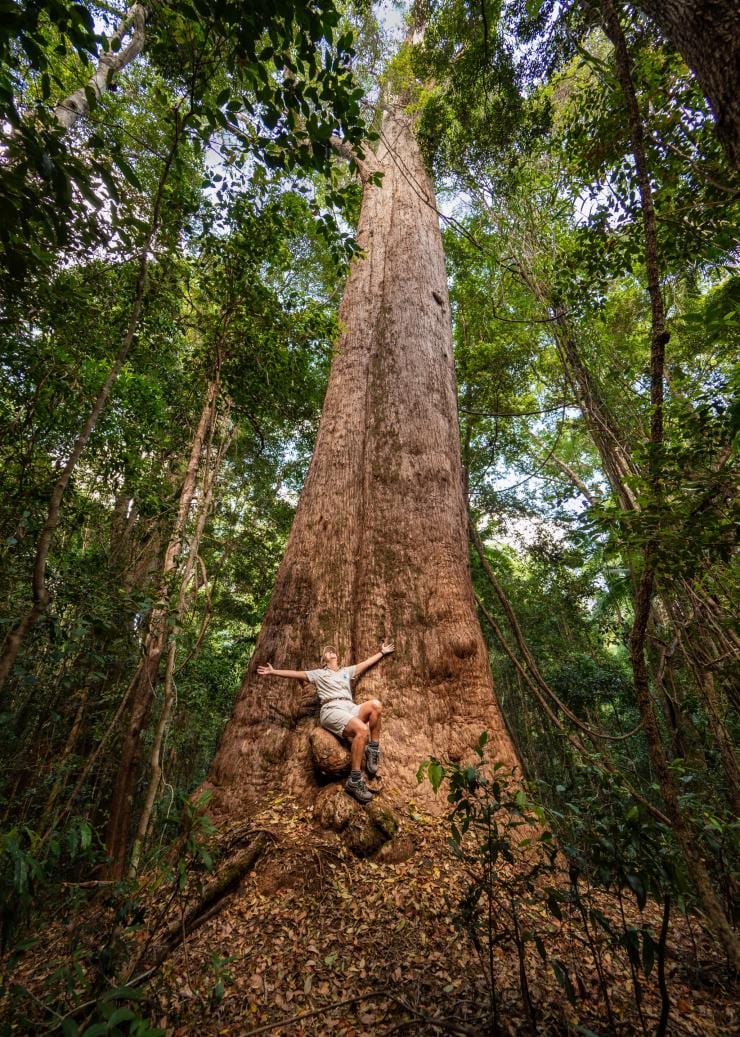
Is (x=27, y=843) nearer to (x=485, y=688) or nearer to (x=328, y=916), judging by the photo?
(x=328, y=916)

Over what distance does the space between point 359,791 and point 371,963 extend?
76 centimetres

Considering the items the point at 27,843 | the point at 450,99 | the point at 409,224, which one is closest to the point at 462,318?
the point at 409,224

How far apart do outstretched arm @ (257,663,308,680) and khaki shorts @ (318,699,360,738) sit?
32 cm

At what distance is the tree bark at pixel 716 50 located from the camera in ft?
5.09

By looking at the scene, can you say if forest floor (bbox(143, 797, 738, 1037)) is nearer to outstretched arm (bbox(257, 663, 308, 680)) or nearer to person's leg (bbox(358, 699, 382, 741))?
person's leg (bbox(358, 699, 382, 741))

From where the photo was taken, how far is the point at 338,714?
2.85 meters

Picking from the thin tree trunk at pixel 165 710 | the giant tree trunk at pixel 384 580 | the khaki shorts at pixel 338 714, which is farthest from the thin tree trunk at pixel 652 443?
the thin tree trunk at pixel 165 710

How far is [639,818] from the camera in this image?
1.62m

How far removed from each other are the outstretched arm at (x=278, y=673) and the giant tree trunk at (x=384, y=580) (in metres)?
0.05

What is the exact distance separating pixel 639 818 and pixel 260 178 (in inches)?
172

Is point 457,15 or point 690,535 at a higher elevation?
point 457,15

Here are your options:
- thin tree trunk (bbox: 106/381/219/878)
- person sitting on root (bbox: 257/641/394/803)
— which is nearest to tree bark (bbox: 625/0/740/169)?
person sitting on root (bbox: 257/641/394/803)

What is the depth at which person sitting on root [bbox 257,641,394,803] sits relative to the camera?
2.70 m

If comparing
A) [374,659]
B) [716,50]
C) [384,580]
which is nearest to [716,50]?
[716,50]
